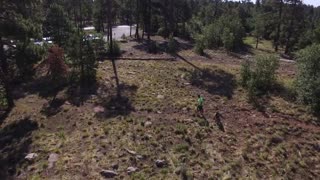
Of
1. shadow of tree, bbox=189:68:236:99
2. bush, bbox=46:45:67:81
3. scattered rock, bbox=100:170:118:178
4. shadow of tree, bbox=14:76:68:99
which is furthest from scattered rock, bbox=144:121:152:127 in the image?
bush, bbox=46:45:67:81

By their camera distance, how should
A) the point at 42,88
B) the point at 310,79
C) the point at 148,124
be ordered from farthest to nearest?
the point at 42,88, the point at 310,79, the point at 148,124

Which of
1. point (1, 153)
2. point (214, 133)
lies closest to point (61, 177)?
point (1, 153)

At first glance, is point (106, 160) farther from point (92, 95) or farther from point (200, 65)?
point (200, 65)

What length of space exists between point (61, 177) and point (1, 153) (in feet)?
15.4

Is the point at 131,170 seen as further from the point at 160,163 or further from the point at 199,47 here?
the point at 199,47

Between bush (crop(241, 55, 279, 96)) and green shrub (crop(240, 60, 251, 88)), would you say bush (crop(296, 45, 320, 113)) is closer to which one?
bush (crop(241, 55, 279, 96))

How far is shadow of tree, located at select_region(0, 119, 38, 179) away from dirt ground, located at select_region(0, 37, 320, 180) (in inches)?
2.0

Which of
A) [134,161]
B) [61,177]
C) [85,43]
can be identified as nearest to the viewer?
[61,177]

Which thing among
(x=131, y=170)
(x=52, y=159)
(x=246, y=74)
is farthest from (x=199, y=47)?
(x=52, y=159)

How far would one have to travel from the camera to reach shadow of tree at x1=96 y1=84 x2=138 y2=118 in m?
22.1

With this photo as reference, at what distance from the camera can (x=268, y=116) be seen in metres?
22.3

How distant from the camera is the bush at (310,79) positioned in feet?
73.3

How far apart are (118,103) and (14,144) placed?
7523 millimetres

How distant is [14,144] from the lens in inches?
736
